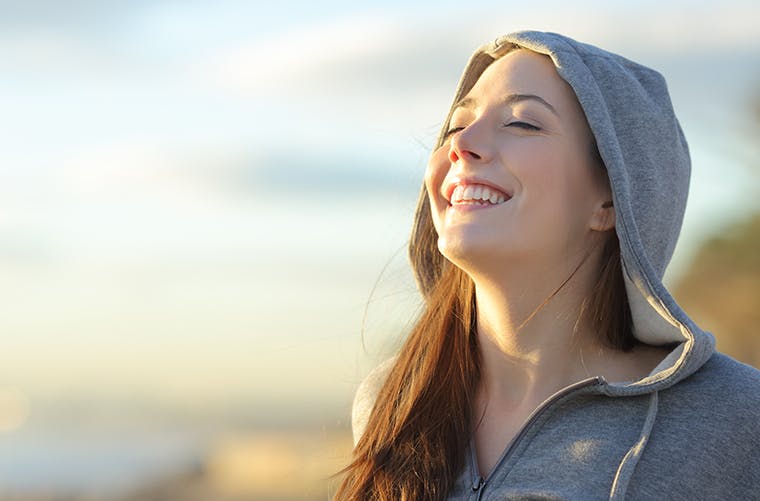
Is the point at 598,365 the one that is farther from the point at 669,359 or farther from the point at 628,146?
the point at 628,146

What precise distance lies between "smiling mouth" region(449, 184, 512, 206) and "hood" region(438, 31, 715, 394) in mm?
293

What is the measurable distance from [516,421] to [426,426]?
0.88 ft

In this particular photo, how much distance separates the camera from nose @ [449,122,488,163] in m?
3.26

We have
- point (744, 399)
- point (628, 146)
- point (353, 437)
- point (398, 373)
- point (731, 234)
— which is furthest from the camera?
point (731, 234)

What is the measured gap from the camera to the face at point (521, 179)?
126 inches

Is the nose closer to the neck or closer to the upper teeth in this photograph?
the upper teeth

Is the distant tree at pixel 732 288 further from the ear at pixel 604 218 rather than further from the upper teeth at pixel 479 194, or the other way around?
the upper teeth at pixel 479 194

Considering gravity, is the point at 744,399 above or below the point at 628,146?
below

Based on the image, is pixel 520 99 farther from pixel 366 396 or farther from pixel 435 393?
pixel 366 396

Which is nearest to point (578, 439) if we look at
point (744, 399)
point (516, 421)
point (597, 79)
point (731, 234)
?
point (516, 421)

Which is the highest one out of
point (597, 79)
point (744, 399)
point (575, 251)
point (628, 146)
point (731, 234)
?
point (731, 234)

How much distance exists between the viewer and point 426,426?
135 inches

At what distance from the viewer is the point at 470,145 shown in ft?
10.7

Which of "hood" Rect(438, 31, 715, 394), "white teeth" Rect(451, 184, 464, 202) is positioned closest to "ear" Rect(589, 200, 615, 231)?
"hood" Rect(438, 31, 715, 394)
